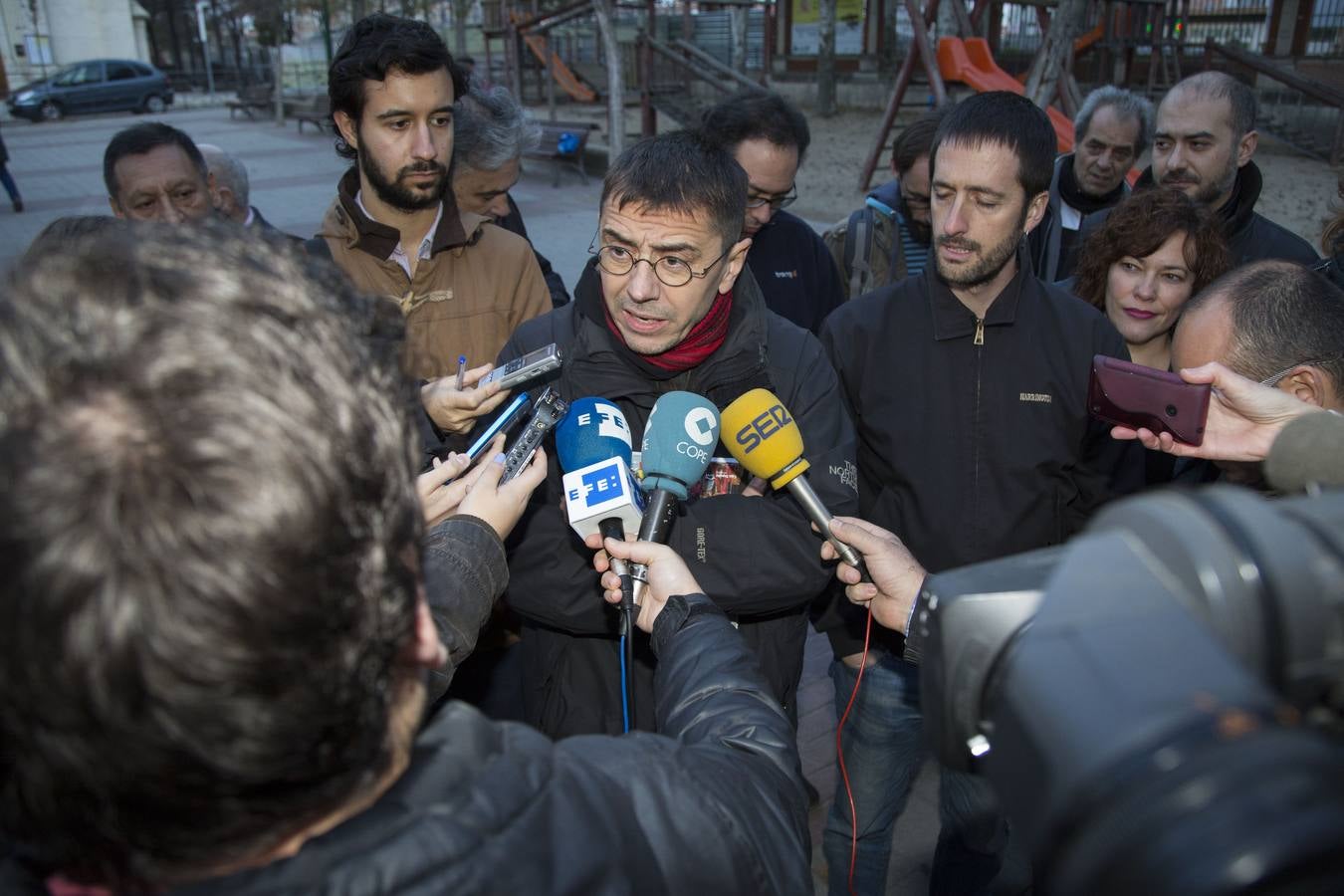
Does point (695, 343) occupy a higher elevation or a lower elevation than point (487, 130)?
lower

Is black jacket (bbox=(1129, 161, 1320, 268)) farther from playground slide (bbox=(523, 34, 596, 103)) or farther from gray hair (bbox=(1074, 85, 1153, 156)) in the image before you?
playground slide (bbox=(523, 34, 596, 103))

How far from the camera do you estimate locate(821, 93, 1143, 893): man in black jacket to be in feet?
7.79

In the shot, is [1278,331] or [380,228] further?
[380,228]

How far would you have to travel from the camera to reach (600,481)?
175 centimetres

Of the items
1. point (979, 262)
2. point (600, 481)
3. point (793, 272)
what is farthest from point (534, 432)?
point (793, 272)

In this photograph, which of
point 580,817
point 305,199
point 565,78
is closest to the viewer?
point 580,817

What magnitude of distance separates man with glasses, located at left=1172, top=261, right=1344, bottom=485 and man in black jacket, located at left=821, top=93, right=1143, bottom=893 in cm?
32

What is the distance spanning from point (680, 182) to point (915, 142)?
7.14 ft

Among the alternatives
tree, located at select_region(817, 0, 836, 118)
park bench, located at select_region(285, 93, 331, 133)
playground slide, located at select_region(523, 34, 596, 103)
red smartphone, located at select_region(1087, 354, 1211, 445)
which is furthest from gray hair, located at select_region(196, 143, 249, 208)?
tree, located at select_region(817, 0, 836, 118)

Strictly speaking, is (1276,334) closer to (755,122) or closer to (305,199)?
(755,122)

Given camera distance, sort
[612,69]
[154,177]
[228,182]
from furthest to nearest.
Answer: [612,69], [228,182], [154,177]

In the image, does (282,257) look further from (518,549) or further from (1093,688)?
(518,549)

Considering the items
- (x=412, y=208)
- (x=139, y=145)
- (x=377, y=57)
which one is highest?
(x=377, y=57)

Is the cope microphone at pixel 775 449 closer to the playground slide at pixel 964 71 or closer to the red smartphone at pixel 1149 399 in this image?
the red smartphone at pixel 1149 399
